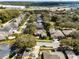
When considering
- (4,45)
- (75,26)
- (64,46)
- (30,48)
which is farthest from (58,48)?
(75,26)

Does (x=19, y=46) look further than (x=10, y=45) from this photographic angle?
No

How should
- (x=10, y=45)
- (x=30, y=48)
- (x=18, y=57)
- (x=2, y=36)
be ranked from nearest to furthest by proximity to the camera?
(x=18, y=57)
(x=30, y=48)
(x=10, y=45)
(x=2, y=36)

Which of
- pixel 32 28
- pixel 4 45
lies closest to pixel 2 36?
pixel 4 45

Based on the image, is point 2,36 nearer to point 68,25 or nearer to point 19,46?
point 19,46

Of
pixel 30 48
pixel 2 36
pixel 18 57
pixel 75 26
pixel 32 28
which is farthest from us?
pixel 75 26

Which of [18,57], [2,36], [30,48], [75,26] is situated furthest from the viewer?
[75,26]

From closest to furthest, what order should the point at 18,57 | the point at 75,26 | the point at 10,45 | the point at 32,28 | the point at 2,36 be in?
the point at 18,57 < the point at 10,45 < the point at 2,36 < the point at 32,28 < the point at 75,26

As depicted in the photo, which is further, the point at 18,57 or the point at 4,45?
the point at 4,45

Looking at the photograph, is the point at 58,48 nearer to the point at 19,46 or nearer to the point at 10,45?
the point at 19,46
